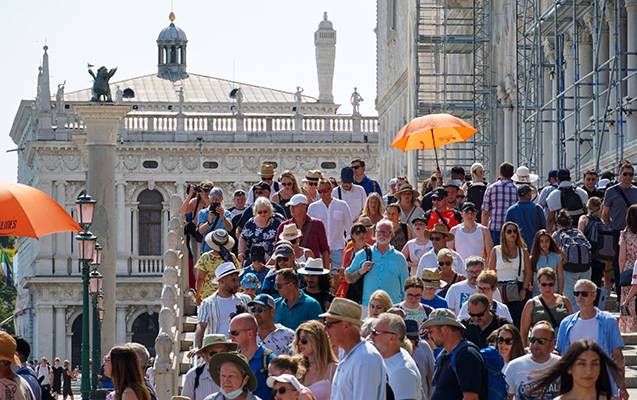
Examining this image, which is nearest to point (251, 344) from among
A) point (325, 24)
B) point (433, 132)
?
point (433, 132)

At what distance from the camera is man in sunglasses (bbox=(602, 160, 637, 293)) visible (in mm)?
21562

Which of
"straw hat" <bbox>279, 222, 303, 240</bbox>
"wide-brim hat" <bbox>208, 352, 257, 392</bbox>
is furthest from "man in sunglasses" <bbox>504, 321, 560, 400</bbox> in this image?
"straw hat" <bbox>279, 222, 303, 240</bbox>

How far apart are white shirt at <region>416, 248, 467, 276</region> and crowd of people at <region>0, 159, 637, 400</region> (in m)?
0.02

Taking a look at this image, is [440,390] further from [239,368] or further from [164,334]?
[164,334]

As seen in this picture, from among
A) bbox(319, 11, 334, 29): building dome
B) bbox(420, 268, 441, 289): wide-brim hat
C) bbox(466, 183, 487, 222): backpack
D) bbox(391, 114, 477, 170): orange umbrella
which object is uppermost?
bbox(319, 11, 334, 29): building dome

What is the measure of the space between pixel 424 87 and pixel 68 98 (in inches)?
1445

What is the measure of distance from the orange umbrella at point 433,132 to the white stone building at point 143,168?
171 feet

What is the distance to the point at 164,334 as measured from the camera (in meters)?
20.1

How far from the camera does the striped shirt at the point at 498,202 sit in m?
22.2

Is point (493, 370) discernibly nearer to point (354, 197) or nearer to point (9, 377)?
point (9, 377)

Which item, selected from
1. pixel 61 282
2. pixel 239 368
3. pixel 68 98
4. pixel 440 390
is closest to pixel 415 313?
pixel 440 390

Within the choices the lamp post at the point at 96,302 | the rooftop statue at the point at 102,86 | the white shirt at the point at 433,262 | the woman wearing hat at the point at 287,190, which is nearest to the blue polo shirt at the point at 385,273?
the white shirt at the point at 433,262

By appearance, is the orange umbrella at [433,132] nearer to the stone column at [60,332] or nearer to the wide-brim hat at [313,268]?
the wide-brim hat at [313,268]

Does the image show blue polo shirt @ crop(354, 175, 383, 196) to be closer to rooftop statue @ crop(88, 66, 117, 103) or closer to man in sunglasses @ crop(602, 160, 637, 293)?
man in sunglasses @ crop(602, 160, 637, 293)
